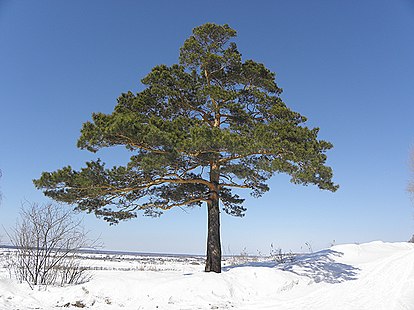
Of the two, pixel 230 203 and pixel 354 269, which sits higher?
pixel 230 203

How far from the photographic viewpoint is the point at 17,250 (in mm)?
8516

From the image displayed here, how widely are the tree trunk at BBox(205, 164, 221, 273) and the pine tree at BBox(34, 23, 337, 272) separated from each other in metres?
0.03

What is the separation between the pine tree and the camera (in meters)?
8.13

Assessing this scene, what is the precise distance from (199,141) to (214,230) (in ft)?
12.6

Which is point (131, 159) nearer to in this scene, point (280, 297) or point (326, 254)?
point (280, 297)

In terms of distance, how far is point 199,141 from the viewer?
7699 mm

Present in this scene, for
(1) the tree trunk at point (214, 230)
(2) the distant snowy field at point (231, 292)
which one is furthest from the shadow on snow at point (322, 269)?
(1) the tree trunk at point (214, 230)

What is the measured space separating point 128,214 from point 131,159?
2.24 m

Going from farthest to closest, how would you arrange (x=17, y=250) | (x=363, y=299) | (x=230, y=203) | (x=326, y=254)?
(x=326, y=254)
(x=230, y=203)
(x=17, y=250)
(x=363, y=299)

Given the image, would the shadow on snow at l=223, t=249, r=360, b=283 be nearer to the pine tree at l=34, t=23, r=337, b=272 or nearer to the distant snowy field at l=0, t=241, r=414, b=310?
the distant snowy field at l=0, t=241, r=414, b=310

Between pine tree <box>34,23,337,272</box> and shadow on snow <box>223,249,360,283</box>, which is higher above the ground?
pine tree <box>34,23,337,272</box>

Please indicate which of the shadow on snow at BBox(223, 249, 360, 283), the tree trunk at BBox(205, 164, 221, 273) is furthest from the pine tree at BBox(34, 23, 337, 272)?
the shadow on snow at BBox(223, 249, 360, 283)

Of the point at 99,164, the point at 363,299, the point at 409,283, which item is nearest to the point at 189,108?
the point at 99,164

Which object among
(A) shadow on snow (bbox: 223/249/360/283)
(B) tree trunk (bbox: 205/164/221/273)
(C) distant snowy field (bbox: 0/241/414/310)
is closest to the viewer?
(C) distant snowy field (bbox: 0/241/414/310)
